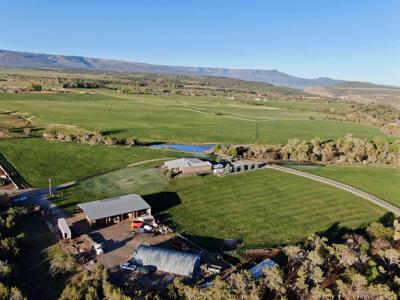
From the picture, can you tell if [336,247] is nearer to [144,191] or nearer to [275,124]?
[144,191]

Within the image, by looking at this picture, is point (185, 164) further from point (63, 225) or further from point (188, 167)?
point (63, 225)

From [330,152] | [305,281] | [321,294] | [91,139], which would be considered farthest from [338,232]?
[91,139]

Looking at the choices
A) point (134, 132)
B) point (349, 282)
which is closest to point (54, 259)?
point (349, 282)

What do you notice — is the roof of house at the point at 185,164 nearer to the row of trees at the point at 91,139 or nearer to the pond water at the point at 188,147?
the pond water at the point at 188,147

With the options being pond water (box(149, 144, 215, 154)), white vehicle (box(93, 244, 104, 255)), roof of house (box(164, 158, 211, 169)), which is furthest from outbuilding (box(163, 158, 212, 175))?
white vehicle (box(93, 244, 104, 255))

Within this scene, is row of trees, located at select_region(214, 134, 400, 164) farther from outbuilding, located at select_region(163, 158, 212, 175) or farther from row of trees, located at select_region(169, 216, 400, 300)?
row of trees, located at select_region(169, 216, 400, 300)

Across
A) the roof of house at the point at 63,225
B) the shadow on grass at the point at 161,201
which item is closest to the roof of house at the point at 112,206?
the shadow on grass at the point at 161,201
